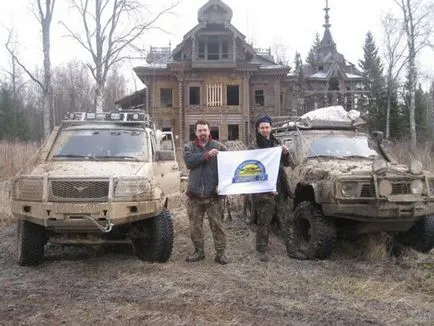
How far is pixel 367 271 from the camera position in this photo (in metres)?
6.77

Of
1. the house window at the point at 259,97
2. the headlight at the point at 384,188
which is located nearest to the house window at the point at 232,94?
the house window at the point at 259,97

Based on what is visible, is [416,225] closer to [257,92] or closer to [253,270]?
[253,270]

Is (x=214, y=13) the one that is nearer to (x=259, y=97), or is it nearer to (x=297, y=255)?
(x=259, y=97)

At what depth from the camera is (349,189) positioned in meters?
6.98

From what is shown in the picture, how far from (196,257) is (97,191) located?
1.74 metres

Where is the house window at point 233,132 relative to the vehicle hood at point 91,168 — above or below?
above

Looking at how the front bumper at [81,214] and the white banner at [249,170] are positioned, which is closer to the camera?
the front bumper at [81,214]

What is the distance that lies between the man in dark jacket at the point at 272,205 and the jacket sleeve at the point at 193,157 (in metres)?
1.12

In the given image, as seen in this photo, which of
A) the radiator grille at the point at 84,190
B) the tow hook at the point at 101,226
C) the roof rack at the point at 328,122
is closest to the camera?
the tow hook at the point at 101,226

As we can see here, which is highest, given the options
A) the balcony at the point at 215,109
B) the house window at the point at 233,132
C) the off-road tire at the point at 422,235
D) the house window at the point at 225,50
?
the house window at the point at 225,50

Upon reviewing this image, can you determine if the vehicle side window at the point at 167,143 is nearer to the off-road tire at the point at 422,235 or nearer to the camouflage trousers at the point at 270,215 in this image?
the camouflage trousers at the point at 270,215

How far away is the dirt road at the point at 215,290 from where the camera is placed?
4848mm

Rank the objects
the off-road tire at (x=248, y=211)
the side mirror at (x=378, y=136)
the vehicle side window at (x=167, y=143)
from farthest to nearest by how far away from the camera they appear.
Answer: the off-road tire at (x=248, y=211)
the vehicle side window at (x=167, y=143)
the side mirror at (x=378, y=136)

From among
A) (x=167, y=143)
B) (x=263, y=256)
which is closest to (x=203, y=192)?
(x=263, y=256)
